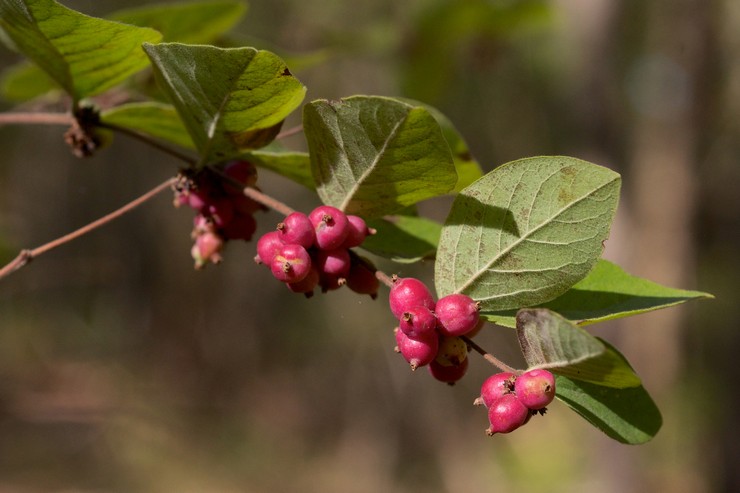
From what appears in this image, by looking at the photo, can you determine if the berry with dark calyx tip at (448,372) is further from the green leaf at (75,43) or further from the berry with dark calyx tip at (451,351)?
the green leaf at (75,43)

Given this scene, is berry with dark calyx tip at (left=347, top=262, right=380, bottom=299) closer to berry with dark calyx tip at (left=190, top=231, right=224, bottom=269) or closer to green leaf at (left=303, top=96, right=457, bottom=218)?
green leaf at (left=303, top=96, right=457, bottom=218)

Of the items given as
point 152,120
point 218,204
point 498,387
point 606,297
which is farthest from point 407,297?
point 152,120

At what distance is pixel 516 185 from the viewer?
72cm

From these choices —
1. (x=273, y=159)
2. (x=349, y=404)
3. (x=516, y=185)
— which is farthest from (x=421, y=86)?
(x=349, y=404)

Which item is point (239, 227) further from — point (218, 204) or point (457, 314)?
point (457, 314)

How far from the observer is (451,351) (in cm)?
79

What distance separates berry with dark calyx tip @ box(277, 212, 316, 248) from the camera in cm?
79

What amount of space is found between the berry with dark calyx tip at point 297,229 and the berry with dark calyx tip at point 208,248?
0.23 metres

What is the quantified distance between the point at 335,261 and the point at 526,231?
24 centimetres

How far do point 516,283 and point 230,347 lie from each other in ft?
43.6

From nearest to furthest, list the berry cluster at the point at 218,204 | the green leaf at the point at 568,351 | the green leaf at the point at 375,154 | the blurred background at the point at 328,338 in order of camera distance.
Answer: the green leaf at the point at 568,351 → the green leaf at the point at 375,154 → the berry cluster at the point at 218,204 → the blurred background at the point at 328,338

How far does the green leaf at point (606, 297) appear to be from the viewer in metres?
0.77

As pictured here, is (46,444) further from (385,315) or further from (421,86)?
(421,86)

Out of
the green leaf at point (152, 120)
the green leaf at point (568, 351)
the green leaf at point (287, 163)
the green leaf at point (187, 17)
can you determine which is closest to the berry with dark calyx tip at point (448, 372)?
the green leaf at point (568, 351)
